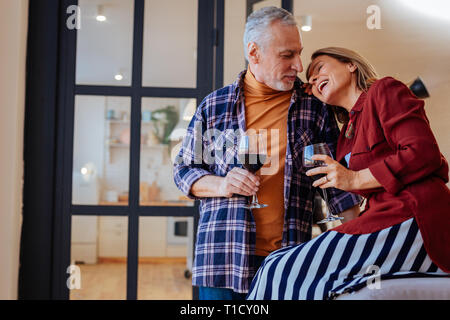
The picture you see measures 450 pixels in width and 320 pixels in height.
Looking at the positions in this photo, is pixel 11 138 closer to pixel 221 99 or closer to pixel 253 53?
pixel 221 99

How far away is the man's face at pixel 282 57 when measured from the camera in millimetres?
1690

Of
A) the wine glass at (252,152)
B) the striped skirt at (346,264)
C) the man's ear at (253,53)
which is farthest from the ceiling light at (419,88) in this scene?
the striped skirt at (346,264)

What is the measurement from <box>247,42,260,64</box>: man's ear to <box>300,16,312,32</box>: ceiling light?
616 millimetres

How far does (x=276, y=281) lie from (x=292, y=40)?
920 mm

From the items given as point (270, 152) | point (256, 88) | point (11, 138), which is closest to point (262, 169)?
point (270, 152)

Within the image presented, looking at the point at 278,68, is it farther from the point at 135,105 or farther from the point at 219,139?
the point at 135,105

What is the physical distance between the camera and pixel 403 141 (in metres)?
1.21

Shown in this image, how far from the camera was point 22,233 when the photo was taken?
7.22ft

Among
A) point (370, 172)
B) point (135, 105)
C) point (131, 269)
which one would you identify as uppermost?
point (135, 105)

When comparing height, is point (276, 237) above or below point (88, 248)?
above

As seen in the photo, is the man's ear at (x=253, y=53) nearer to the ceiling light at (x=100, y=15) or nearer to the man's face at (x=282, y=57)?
the man's face at (x=282, y=57)

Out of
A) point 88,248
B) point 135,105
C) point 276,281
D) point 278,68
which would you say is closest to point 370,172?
point 276,281

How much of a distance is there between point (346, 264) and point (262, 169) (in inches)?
21.6

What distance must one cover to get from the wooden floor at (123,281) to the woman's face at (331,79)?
3.83 feet
